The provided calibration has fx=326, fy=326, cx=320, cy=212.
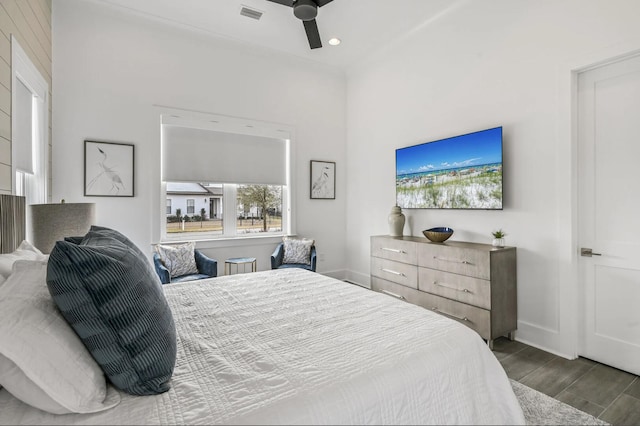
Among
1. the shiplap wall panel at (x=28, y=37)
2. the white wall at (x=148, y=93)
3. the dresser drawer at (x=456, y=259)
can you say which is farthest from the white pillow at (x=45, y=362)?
the white wall at (x=148, y=93)

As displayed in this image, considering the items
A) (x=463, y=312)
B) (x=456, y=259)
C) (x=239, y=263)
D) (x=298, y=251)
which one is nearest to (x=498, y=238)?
(x=456, y=259)

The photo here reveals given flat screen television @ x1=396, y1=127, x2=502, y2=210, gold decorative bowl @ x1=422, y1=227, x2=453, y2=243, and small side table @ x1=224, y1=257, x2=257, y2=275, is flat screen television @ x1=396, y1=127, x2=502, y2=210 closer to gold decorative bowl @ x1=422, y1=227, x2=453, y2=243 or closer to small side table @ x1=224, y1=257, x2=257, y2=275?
gold decorative bowl @ x1=422, y1=227, x2=453, y2=243

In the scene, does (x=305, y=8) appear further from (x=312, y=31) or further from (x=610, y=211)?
(x=610, y=211)

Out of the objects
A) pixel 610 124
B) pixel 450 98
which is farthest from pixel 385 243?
pixel 610 124

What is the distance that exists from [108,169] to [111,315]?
3.38 m

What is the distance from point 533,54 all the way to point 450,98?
0.90m

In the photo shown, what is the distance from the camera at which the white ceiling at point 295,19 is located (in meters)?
3.59

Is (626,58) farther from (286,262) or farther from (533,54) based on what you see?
(286,262)

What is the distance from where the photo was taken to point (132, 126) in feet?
12.7

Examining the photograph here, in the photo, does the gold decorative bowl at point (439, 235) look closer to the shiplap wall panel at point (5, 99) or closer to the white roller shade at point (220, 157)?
the white roller shade at point (220, 157)

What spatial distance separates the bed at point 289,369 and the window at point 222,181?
8.44ft

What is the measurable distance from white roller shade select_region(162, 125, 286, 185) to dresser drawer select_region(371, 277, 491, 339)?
2.31 m

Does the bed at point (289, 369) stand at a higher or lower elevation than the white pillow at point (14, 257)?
lower

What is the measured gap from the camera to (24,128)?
2.76 metres
